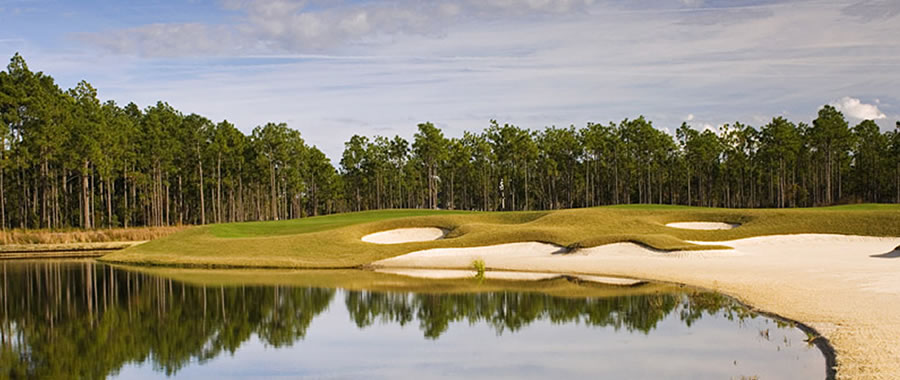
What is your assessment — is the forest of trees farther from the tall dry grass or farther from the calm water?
the calm water

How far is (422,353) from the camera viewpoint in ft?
49.7

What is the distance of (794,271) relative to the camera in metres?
26.4

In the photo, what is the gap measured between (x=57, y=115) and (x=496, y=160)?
5612 cm

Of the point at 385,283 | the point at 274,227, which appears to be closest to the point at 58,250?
the point at 274,227

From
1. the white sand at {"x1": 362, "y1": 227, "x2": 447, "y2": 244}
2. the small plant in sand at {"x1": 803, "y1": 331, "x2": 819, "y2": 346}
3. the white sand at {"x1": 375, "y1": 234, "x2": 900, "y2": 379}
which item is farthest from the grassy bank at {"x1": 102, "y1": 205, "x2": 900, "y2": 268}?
the small plant in sand at {"x1": 803, "y1": 331, "x2": 819, "y2": 346}

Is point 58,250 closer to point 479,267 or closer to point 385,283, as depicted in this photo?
point 385,283

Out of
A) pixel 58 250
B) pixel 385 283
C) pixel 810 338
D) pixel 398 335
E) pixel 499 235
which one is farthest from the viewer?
pixel 58 250

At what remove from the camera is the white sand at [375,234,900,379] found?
1388cm

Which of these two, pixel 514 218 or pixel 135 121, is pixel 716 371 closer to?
pixel 514 218

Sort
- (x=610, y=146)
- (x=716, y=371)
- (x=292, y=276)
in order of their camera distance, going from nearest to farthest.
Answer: (x=716, y=371)
(x=292, y=276)
(x=610, y=146)

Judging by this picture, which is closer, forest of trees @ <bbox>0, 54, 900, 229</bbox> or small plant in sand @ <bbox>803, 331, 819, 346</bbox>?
small plant in sand @ <bbox>803, 331, 819, 346</bbox>

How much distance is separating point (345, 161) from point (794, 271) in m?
89.6

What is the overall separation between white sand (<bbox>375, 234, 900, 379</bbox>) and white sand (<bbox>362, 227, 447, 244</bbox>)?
639cm

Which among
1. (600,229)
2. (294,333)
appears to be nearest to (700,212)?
(600,229)
